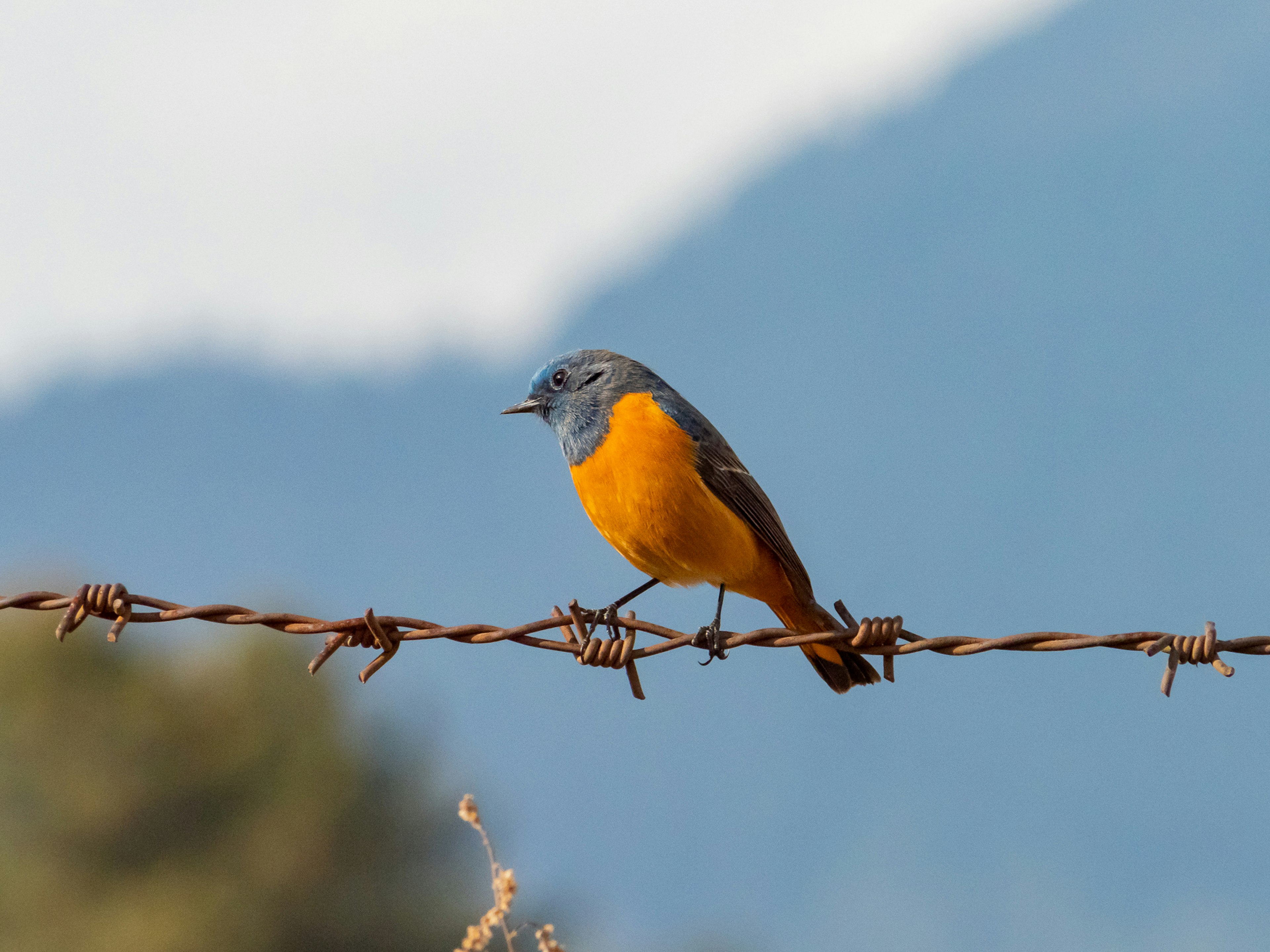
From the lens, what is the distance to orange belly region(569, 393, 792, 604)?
4.02 m

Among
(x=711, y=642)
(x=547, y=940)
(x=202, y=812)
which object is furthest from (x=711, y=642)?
(x=202, y=812)

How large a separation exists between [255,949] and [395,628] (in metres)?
20.1

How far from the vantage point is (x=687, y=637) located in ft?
9.21

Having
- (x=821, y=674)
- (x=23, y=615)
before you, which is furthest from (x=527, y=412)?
(x=23, y=615)

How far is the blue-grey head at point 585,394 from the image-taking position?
4.39 metres

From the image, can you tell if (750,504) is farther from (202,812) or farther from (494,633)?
(202,812)

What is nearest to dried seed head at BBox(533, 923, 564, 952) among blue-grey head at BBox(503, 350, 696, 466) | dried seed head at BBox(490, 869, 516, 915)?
dried seed head at BBox(490, 869, 516, 915)

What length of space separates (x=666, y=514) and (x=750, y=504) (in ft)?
1.25

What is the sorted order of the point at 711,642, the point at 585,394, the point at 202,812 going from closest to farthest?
the point at 711,642 → the point at 585,394 → the point at 202,812

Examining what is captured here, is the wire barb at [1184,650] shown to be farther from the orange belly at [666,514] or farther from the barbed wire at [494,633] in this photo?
the orange belly at [666,514]

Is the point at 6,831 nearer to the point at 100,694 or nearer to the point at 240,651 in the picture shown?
the point at 100,694

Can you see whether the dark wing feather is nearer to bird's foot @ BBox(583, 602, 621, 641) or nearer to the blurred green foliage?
bird's foot @ BBox(583, 602, 621, 641)

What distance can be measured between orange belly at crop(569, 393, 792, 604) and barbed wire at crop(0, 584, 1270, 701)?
3.47ft

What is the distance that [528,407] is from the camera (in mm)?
4785
